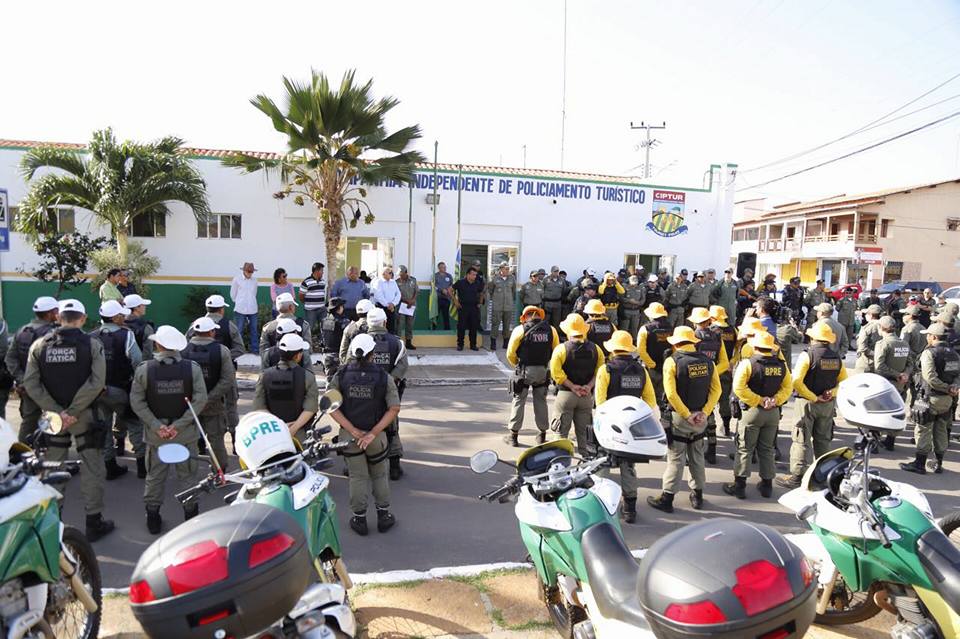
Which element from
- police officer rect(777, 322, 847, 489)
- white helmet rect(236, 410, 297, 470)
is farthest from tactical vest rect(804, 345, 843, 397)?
white helmet rect(236, 410, 297, 470)

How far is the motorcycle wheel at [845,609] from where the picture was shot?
12.5ft

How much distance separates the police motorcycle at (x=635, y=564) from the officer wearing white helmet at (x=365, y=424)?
1.81m

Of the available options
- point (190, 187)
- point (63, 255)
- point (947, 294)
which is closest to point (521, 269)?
point (190, 187)

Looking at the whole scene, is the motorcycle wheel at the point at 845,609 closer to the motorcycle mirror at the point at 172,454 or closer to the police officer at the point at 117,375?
the motorcycle mirror at the point at 172,454

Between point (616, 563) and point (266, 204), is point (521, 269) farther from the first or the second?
point (616, 563)

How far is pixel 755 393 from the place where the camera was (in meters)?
6.21

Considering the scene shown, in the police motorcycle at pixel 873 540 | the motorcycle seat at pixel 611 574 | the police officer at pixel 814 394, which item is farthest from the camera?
the police officer at pixel 814 394

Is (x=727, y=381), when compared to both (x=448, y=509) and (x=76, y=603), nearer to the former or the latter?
(x=448, y=509)

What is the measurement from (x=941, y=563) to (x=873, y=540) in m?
0.32

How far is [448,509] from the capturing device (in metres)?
5.77

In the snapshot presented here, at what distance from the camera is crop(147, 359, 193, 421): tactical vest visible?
5.29 meters

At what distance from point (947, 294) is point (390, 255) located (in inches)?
959

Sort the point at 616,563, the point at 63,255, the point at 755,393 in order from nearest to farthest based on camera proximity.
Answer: the point at 616,563 < the point at 755,393 < the point at 63,255

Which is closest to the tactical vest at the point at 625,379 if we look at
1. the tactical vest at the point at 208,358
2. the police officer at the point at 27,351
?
the tactical vest at the point at 208,358
